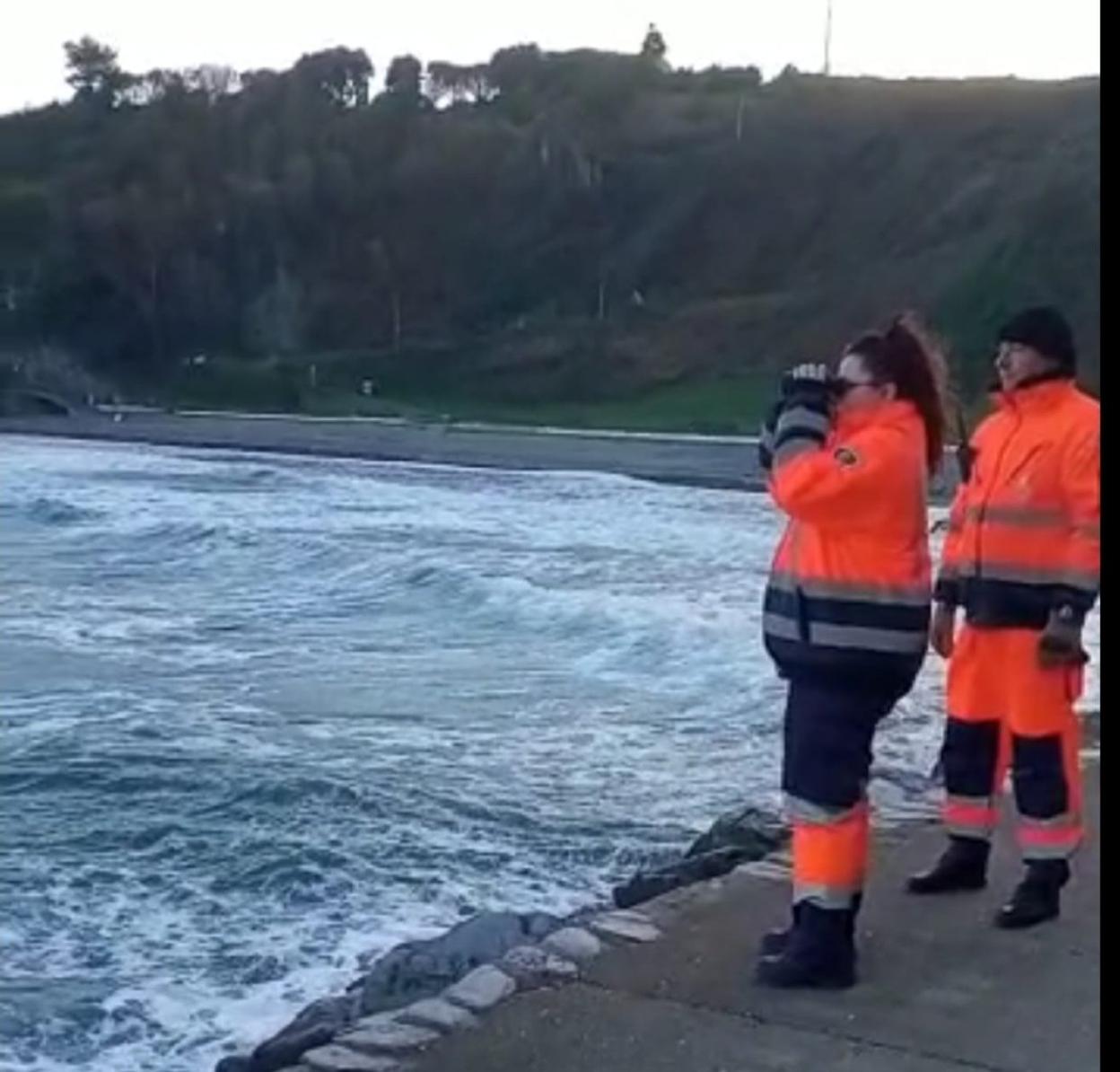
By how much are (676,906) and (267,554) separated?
11.8 metres

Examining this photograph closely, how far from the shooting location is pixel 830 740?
2.68 meters

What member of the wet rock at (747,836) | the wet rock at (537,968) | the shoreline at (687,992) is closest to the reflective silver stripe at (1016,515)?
the shoreline at (687,992)

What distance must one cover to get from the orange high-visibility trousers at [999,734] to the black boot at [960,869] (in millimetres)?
17

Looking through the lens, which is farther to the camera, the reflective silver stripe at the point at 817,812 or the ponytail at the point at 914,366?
the reflective silver stripe at the point at 817,812

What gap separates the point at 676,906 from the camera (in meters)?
3.30

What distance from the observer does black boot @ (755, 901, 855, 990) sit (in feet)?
9.16

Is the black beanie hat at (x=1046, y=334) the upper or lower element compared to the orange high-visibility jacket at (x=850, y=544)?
upper

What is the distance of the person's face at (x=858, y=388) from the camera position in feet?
8.14

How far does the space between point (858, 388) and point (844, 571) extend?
0.69 feet

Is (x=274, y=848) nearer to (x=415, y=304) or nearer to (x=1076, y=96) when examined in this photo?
(x=415, y=304)

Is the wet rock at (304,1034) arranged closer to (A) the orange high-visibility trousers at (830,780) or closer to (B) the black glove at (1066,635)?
(A) the orange high-visibility trousers at (830,780)

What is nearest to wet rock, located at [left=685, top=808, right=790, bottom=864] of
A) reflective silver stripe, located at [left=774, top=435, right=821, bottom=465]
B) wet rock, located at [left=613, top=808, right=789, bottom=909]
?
wet rock, located at [left=613, top=808, right=789, bottom=909]

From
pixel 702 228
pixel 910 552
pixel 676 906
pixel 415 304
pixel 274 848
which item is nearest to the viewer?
pixel 910 552
